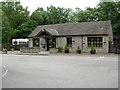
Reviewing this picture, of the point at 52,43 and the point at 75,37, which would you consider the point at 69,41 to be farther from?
the point at 52,43

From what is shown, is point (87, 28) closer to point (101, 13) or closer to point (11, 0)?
point (101, 13)

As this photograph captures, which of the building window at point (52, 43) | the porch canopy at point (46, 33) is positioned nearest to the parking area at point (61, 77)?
the porch canopy at point (46, 33)

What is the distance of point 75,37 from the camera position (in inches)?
1797

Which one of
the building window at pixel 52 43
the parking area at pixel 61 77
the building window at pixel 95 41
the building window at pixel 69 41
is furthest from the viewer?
the building window at pixel 52 43

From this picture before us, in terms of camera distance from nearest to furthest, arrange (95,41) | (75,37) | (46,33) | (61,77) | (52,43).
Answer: (61,77) < (95,41) < (75,37) < (46,33) < (52,43)

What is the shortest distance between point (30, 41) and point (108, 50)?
15.0 meters

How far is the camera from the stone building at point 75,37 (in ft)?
142

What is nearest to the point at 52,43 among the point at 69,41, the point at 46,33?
the point at 46,33

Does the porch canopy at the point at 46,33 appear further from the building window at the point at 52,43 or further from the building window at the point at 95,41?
the building window at the point at 95,41

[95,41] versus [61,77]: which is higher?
[95,41]

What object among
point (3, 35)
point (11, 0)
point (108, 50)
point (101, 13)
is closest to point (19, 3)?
point (11, 0)

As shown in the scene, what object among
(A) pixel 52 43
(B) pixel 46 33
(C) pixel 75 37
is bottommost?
(A) pixel 52 43

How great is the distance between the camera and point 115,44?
42.4 meters

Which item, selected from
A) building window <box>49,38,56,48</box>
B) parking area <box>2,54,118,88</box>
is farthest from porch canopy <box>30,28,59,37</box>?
parking area <box>2,54,118,88</box>
